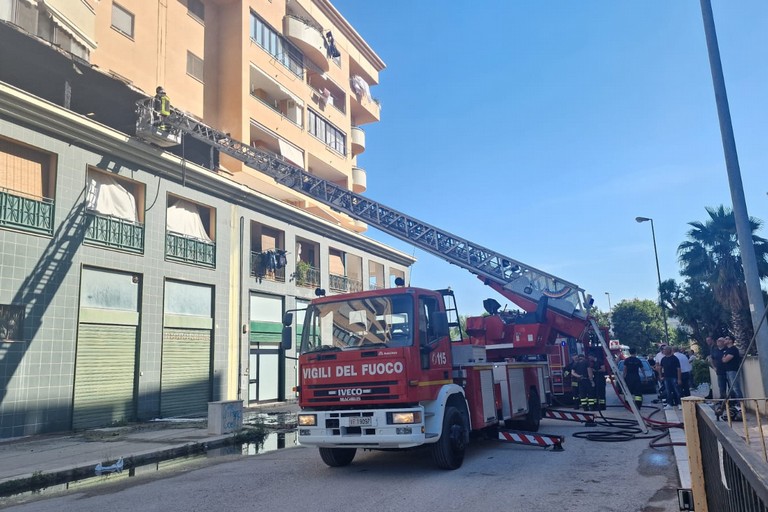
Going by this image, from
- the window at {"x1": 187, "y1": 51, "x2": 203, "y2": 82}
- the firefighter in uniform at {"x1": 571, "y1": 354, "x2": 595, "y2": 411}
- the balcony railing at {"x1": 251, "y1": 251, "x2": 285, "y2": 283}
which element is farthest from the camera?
the window at {"x1": 187, "y1": 51, "x2": 203, "y2": 82}

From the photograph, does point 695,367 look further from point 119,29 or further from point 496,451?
point 119,29

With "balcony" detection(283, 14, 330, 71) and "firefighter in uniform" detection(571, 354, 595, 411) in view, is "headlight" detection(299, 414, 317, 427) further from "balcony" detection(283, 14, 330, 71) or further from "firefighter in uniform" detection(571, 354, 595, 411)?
"balcony" detection(283, 14, 330, 71)

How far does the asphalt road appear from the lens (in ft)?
21.8

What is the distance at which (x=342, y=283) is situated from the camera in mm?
29688

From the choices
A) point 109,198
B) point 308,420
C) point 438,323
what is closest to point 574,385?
point 438,323

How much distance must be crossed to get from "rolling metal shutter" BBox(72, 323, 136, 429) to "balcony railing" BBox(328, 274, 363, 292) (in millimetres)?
12533

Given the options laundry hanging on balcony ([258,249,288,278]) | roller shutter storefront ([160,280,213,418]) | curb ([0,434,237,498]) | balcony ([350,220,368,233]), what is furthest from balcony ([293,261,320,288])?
curb ([0,434,237,498])

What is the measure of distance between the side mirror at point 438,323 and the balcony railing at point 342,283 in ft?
62.1

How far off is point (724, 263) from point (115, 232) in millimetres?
22458

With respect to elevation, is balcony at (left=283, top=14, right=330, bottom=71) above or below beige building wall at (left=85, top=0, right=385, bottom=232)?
above

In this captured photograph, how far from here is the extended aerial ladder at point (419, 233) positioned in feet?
52.7

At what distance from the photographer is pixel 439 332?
873 cm

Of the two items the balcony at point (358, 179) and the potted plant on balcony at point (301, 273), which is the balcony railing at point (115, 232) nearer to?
the potted plant on balcony at point (301, 273)

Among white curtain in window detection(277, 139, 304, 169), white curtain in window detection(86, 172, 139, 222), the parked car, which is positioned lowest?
the parked car
